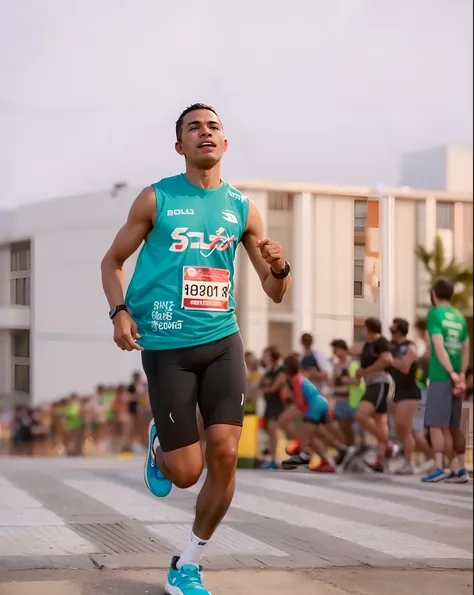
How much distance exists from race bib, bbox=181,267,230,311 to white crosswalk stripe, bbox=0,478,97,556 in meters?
1.50

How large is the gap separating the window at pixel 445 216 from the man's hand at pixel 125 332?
31.2ft

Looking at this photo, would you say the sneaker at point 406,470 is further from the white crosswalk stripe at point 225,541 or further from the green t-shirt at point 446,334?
the white crosswalk stripe at point 225,541

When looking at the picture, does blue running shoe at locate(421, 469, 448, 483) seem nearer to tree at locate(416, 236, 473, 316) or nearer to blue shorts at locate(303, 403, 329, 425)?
blue shorts at locate(303, 403, 329, 425)

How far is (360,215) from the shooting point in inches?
250

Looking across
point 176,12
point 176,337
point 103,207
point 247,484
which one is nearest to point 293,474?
point 247,484

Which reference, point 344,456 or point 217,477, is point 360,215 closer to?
point 217,477

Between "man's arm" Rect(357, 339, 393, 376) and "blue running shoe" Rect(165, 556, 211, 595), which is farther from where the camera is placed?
"man's arm" Rect(357, 339, 393, 376)

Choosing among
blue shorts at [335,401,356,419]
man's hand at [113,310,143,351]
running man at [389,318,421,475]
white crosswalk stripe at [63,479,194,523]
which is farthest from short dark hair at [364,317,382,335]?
A: man's hand at [113,310,143,351]

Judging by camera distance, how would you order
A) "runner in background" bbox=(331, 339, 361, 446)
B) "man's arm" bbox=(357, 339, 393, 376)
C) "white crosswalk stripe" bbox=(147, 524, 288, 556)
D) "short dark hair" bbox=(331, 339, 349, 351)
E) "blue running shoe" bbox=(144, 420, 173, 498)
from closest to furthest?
"blue running shoe" bbox=(144, 420, 173, 498) → "white crosswalk stripe" bbox=(147, 524, 288, 556) → "man's arm" bbox=(357, 339, 393, 376) → "short dark hair" bbox=(331, 339, 349, 351) → "runner in background" bbox=(331, 339, 361, 446)

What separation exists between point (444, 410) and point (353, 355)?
2.19 m

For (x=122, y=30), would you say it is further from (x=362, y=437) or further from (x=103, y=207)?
(x=362, y=437)

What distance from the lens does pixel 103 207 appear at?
687cm

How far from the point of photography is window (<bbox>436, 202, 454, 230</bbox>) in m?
13.5

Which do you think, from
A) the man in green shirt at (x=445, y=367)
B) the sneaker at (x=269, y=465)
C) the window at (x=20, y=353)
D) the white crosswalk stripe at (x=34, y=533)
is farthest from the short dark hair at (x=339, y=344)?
the white crosswalk stripe at (x=34, y=533)
